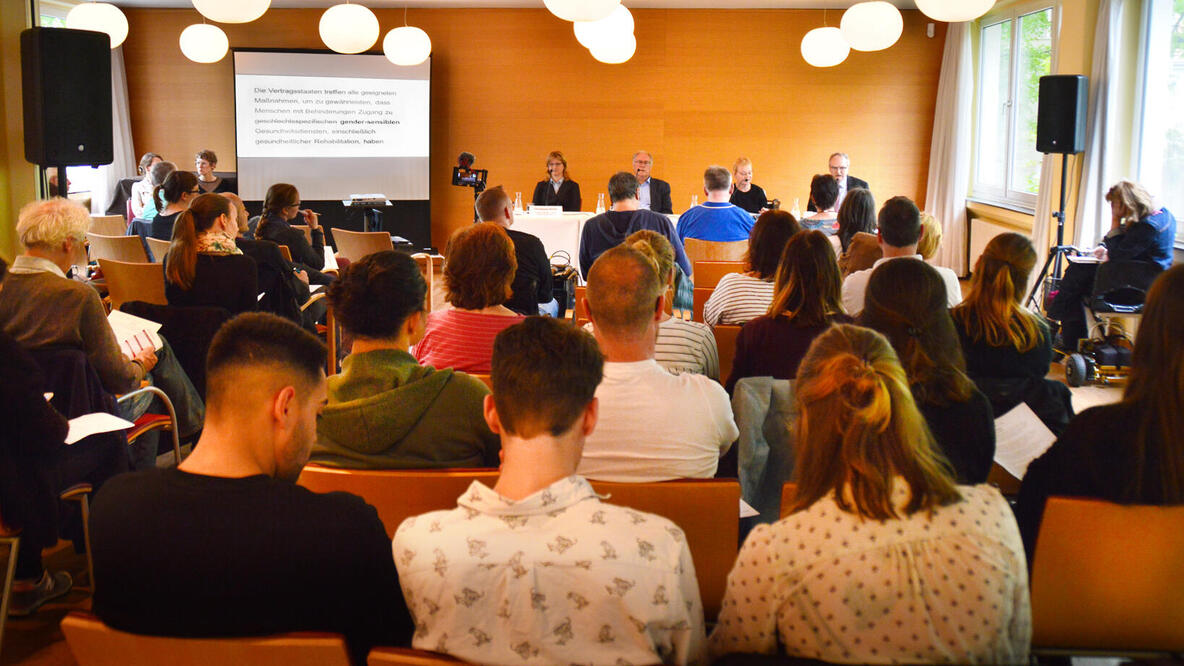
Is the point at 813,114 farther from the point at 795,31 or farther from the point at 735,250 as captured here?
the point at 735,250

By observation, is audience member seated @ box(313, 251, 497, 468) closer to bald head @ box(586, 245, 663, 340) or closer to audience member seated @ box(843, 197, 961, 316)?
bald head @ box(586, 245, 663, 340)

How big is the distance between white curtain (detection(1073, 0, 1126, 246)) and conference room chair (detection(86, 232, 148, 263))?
6.86 meters

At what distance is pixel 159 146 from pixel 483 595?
39.3 feet

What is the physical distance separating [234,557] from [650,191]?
869 centimetres

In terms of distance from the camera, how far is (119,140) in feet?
37.7

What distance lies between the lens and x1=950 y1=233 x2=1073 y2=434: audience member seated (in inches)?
120

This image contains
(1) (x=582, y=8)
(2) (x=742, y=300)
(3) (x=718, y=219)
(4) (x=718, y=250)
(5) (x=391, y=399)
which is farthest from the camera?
(3) (x=718, y=219)

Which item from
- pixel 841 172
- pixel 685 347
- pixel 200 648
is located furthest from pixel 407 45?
pixel 200 648

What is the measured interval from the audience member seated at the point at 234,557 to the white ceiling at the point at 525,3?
33.7 feet

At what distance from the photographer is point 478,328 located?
3.31 m

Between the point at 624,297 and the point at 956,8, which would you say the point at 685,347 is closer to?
the point at 624,297

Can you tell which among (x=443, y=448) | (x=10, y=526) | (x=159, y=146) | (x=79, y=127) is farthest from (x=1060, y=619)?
(x=159, y=146)

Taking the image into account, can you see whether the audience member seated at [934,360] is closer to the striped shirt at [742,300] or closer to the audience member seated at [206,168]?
the striped shirt at [742,300]

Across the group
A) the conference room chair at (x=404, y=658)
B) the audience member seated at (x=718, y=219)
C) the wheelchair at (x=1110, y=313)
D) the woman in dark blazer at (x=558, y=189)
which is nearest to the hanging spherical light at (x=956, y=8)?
the audience member seated at (x=718, y=219)
